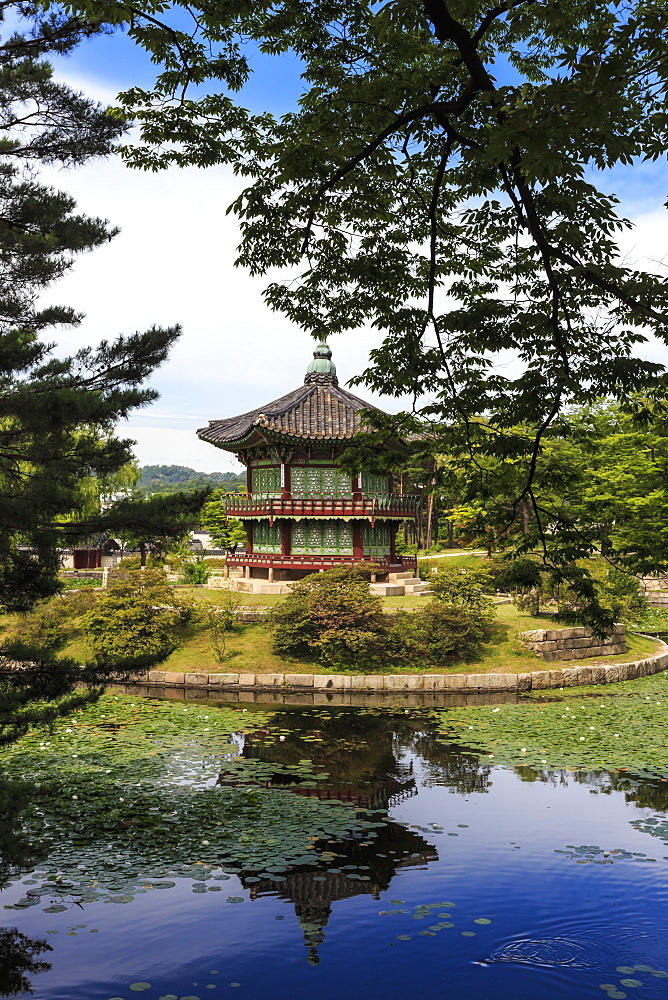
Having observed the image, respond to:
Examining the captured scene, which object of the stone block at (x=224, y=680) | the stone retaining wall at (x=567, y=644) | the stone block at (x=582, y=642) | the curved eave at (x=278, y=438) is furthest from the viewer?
the curved eave at (x=278, y=438)


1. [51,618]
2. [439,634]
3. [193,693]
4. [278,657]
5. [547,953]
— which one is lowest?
[193,693]

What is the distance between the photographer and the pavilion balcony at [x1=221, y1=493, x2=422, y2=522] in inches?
961

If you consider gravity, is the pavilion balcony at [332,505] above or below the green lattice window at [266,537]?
above

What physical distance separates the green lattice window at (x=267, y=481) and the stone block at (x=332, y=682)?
31.4 feet

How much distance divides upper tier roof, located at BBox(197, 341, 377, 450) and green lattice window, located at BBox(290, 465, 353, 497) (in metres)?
1.52

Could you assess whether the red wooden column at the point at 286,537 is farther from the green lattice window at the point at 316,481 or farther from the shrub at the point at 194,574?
the shrub at the point at 194,574

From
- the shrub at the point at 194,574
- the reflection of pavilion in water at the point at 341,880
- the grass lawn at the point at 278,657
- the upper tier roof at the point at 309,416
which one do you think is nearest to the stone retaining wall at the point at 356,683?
the grass lawn at the point at 278,657

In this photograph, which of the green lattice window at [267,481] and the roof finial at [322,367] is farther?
the roof finial at [322,367]

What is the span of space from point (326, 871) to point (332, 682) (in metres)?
9.00

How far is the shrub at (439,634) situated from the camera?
17531 millimetres

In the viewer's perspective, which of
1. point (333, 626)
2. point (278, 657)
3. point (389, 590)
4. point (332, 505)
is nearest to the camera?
point (333, 626)

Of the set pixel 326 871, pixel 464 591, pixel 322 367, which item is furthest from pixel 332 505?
pixel 326 871

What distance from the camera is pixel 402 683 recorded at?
16266 millimetres

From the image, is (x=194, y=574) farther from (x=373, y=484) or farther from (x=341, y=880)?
(x=341, y=880)
